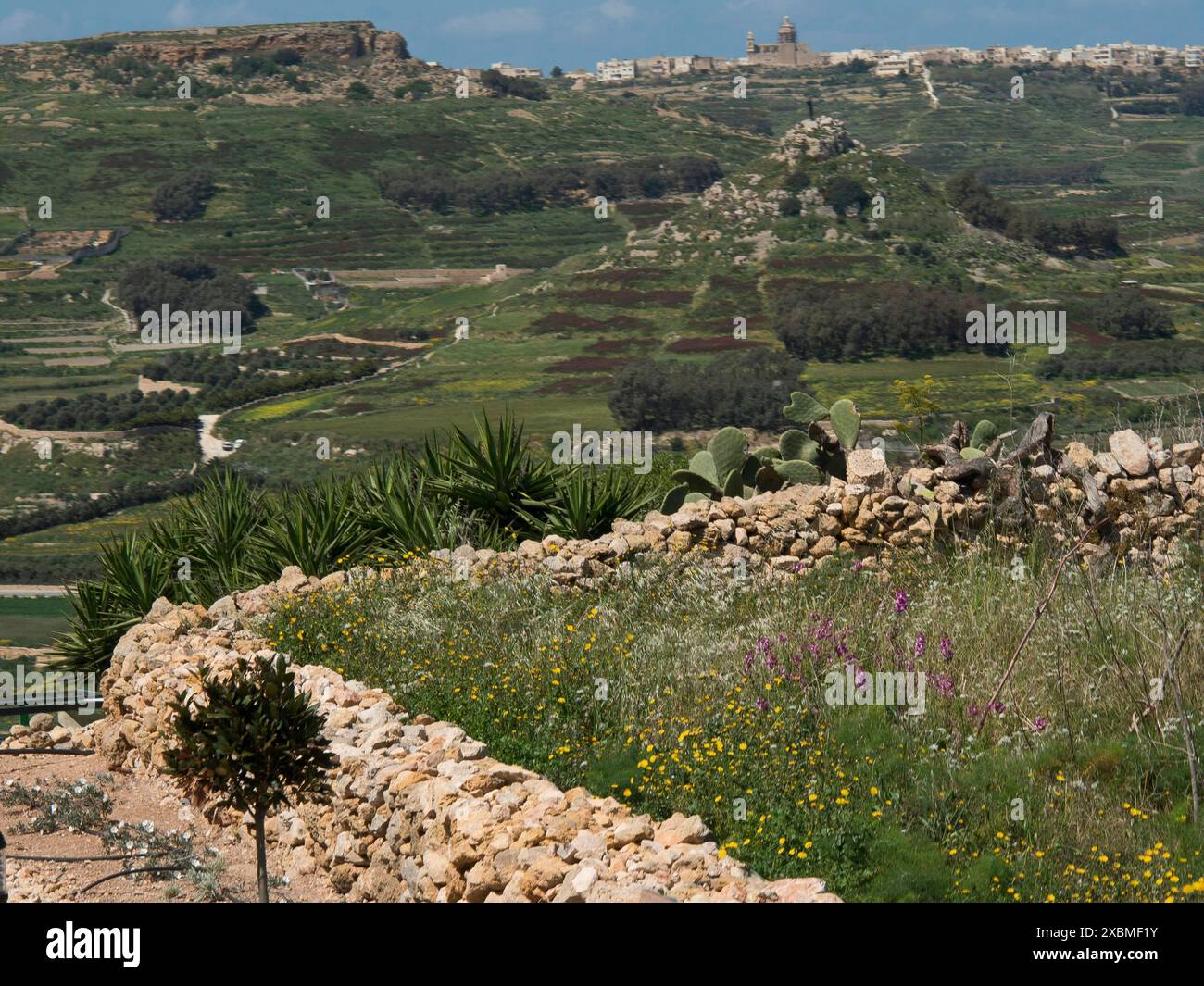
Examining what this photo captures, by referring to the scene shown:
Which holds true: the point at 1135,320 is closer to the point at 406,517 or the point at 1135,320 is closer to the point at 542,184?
the point at 542,184

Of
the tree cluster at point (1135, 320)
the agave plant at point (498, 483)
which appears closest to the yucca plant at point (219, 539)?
the agave plant at point (498, 483)

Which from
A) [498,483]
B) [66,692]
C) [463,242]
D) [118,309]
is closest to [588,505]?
[498,483]

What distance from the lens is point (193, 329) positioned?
365 ft

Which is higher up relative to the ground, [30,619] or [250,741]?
[250,741]

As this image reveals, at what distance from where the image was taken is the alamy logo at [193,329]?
336ft

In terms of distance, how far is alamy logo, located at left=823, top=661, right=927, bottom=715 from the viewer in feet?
26.1

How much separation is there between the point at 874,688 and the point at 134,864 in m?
4.06

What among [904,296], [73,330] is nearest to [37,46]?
[73,330]

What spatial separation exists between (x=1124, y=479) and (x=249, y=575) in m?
7.00

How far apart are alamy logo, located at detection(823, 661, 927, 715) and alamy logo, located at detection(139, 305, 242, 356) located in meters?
96.3

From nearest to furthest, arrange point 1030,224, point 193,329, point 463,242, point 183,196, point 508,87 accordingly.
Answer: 1. point 1030,224
2. point 193,329
3. point 463,242
4. point 183,196
5. point 508,87
